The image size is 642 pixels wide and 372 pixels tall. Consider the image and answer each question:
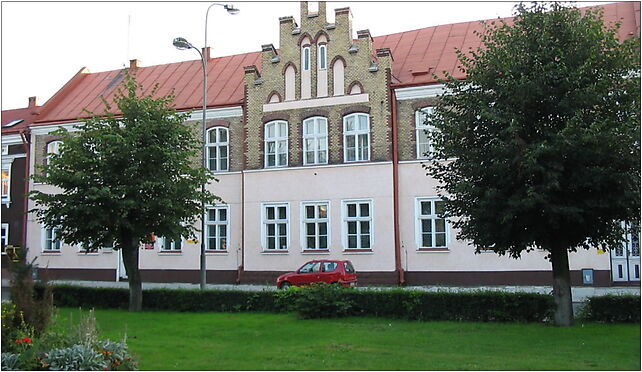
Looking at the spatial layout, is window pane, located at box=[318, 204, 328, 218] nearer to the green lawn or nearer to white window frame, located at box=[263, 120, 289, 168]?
white window frame, located at box=[263, 120, 289, 168]

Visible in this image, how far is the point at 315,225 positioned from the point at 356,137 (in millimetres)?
4304

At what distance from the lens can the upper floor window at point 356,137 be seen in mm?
28984

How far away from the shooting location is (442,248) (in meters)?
27.5

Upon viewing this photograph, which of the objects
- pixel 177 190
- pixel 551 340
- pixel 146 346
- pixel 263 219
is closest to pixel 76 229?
pixel 177 190

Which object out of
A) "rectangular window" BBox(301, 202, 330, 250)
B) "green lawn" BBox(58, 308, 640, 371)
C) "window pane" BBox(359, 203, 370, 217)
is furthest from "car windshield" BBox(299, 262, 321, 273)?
"green lawn" BBox(58, 308, 640, 371)

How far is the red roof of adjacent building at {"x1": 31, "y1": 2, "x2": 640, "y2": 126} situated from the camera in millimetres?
29031

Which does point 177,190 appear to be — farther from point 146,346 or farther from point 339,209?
point 339,209

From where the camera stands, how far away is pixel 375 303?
16594mm

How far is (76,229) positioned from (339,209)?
475 inches

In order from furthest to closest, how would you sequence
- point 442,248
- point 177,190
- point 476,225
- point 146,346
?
point 442,248
point 177,190
point 476,225
point 146,346

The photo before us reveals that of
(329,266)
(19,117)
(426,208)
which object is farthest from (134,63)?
(329,266)

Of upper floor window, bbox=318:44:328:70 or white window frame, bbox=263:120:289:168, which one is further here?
white window frame, bbox=263:120:289:168

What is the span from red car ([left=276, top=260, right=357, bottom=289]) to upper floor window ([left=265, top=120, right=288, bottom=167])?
6771 mm

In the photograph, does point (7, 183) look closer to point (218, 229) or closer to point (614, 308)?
point (218, 229)
